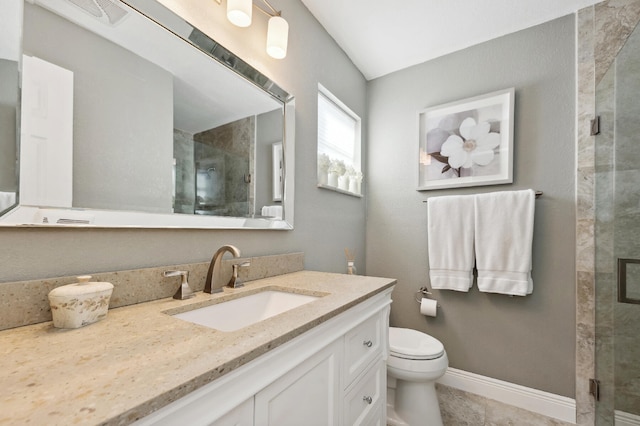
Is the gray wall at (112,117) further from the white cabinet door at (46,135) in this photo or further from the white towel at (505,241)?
the white towel at (505,241)

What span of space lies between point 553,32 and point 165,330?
8.35 feet

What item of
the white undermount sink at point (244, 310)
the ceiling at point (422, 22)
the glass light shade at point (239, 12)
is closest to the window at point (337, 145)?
the ceiling at point (422, 22)

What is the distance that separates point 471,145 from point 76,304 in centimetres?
219

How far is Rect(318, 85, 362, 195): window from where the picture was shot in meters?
1.84

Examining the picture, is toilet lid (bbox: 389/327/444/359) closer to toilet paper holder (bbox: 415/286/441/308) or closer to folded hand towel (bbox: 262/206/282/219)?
toilet paper holder (bbox: 415/286/441/308)

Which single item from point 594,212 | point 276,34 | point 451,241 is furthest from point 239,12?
point 594,212

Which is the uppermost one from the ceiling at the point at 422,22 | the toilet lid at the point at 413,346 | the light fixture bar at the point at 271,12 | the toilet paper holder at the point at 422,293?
the ceiling at the point at 422,22

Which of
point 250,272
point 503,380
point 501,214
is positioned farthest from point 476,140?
point 250,272

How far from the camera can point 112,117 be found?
0.81m

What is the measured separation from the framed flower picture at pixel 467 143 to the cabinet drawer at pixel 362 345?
1283mm

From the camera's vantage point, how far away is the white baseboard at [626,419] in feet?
4.35

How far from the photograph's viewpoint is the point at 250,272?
4.06 ft

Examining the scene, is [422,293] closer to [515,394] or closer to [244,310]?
[515,394]

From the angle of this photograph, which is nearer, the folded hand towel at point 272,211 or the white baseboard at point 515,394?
the folded hand towel at point 272,211
